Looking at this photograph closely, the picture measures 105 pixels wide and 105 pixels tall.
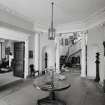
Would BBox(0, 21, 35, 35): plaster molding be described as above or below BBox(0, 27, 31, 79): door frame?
above

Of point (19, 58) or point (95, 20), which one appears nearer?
point (95, 20)

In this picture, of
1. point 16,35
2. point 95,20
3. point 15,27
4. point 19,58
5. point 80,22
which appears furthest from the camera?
point 19,58

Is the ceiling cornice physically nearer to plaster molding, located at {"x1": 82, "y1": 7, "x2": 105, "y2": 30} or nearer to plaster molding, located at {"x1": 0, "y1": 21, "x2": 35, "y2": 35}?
plaster molding, located at {"x1": 82, "y1": 7, "x2": 105, "y2": 30}

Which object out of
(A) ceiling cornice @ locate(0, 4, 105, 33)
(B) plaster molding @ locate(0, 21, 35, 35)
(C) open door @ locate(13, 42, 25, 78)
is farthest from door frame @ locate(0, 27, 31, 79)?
(A) ceiling cornice @ locate(0, 4, 105, 33)

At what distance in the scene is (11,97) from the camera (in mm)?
3990

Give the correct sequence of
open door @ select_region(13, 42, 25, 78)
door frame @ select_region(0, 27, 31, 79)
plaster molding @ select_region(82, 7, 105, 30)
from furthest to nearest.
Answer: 1. open door @ select_region(13, 42, 25, 78)
2. door frame @ select_region(0, 27, 31, 79)
3. plaster molding @ select_region(82, 7, 105, 30)

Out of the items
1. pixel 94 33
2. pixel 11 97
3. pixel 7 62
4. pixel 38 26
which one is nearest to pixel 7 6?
pixel 38 26

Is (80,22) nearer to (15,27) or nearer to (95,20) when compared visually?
(95,20)

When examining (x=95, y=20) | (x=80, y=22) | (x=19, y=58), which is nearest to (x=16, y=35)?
(x=19, y=58)

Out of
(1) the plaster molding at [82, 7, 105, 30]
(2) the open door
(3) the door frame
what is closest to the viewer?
(1) the plaster molding at [82, 7, 105, 30]

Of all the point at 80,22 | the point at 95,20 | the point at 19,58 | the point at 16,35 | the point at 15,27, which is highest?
the point at 80,22

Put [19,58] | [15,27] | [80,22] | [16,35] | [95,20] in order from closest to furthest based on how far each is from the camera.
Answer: [95,20] < [15,27] < [16,35] < [80,22] < [19,58]

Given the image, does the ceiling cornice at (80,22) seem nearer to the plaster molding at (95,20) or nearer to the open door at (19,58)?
the plaster molding at (95,20)

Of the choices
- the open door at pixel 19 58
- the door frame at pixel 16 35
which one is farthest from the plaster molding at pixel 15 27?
the open door at pixel 19 58
